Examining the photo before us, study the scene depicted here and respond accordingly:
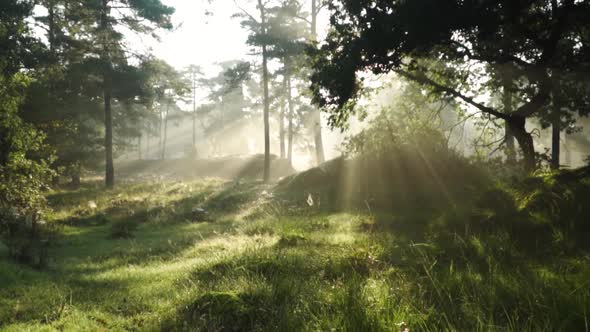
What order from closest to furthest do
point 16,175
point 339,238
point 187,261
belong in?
point 187,261, point 339,238, point 16,175

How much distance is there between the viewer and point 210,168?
42906 mm

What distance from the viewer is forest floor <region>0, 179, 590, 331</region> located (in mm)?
3523

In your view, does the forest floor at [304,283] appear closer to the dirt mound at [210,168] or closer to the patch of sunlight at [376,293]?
the patch of sunlight at [376,293]

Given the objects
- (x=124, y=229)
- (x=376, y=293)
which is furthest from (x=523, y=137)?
(x=124, y=229)

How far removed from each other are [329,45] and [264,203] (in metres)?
8.43

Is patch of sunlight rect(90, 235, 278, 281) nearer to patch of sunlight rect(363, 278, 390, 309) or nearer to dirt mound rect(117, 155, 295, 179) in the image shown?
patch of sunlight rect(363, 278, 390, 309)

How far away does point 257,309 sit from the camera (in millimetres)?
4230

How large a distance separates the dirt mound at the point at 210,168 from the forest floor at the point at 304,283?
26.1 metres

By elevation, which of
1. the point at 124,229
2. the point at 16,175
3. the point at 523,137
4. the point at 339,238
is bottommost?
the point at 124,229

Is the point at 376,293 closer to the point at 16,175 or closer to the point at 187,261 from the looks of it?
the point at 187,261

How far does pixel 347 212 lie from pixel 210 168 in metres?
32.5

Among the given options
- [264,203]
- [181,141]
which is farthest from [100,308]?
[181,141]

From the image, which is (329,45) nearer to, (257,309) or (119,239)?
(257,309)

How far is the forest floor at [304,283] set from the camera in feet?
11.6
